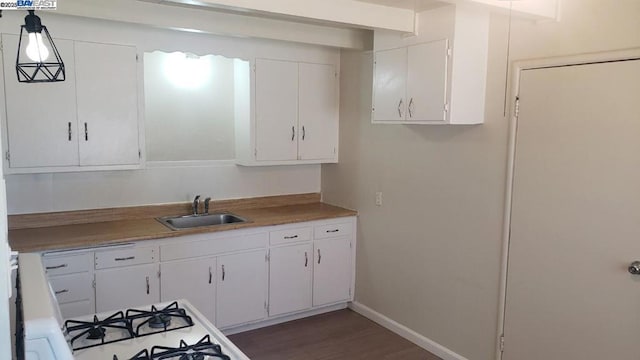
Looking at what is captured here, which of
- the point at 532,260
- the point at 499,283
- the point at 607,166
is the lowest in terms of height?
the point at 499,283

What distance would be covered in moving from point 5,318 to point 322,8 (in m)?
2.39

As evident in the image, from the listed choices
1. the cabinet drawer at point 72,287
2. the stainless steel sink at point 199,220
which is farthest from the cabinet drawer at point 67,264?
the stainless steel sink at point 199,220

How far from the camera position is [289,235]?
3.96 metres

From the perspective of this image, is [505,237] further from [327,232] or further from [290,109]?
[290,109]

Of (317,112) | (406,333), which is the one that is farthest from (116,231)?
(406,333)

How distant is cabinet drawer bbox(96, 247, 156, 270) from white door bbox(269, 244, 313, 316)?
956 millimetres

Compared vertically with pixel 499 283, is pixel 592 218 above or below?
above

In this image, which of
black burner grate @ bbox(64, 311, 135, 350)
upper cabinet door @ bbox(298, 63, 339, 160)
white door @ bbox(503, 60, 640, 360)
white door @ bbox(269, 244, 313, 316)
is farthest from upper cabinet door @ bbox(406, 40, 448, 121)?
black burner grate @ bbox(64, 311, 135, 350)

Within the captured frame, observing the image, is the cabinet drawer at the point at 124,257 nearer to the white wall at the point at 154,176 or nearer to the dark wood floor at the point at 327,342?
the white wall at the point at 154,176

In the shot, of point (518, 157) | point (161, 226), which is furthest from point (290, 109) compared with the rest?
point (518, 157)

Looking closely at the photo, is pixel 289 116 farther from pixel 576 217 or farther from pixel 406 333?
pixel 576 217

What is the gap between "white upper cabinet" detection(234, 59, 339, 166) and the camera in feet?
13.3

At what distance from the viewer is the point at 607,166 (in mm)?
2490

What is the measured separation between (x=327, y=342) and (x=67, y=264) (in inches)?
A: 76.7
